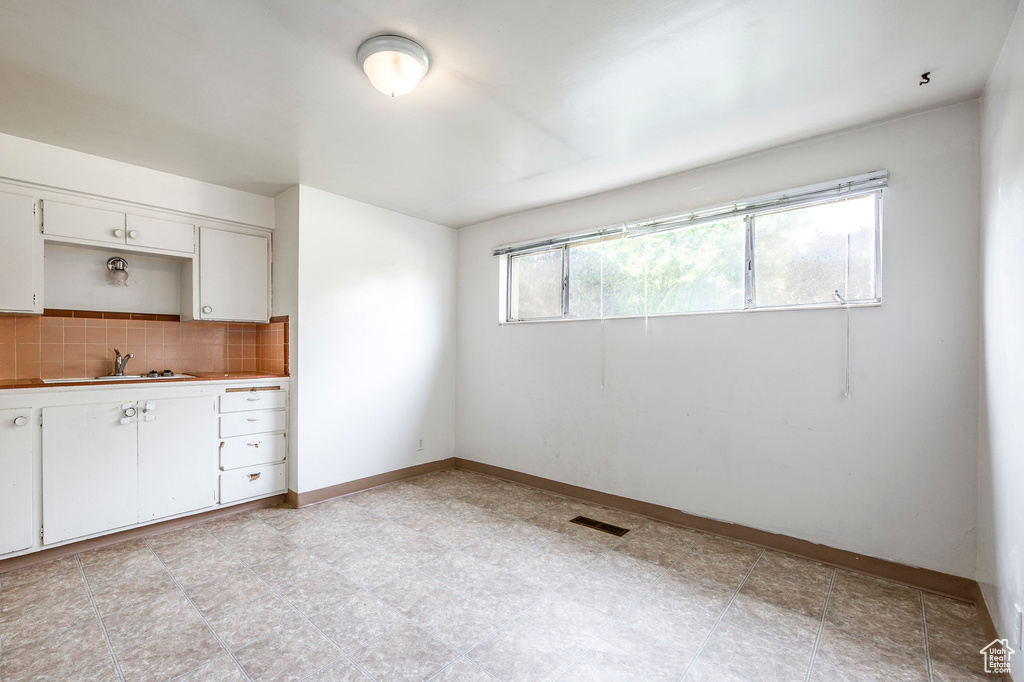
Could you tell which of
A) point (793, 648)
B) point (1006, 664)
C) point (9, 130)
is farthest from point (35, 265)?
point (1006, 664)

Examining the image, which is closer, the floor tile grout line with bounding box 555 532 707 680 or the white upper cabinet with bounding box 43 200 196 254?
Answer: the floor tile grout line with bounding box 555 532 707 680

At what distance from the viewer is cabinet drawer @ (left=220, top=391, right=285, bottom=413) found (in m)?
3.39

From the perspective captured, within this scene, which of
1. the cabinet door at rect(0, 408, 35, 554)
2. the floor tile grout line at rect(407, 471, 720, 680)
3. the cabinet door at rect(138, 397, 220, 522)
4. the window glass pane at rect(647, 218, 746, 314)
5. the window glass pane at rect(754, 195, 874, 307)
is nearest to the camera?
the floor tile grout line at rect(407, 471, 720, 680)

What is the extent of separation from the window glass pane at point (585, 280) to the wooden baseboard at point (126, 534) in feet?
9.82

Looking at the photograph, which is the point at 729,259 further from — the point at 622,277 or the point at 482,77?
the point at 482,77

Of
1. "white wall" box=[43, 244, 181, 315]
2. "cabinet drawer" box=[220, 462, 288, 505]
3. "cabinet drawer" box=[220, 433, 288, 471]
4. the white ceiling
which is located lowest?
"cabinet drawer" box=[220, 462, 288, 505]

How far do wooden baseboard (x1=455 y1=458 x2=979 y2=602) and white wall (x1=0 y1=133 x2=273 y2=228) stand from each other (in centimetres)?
343

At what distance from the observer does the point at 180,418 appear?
3170 millimetres

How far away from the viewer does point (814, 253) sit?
2.80m

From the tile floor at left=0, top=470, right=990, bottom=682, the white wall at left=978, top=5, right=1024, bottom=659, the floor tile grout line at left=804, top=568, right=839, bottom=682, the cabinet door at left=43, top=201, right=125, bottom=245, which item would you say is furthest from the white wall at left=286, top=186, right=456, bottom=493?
the white wall at left=978, top=5, right=1024, bottom=659

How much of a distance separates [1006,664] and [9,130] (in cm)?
553

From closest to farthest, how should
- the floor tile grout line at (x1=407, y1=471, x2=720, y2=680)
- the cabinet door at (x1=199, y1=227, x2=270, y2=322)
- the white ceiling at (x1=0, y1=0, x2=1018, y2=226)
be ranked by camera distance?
the white ceiling at (x1=0, y1=0, x2=1018, y2=226), the floor tile grout line at (x1=407, y1=471, x2=720, y2=680), the cabinet door at (x1=199, y1=227, x2=270, y2=322)

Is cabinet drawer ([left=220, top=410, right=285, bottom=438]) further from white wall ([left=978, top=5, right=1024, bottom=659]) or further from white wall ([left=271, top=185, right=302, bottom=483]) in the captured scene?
white wall ([left=978, top=5, right=1024, bottom=659])

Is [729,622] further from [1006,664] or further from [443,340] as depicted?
[443,340]
